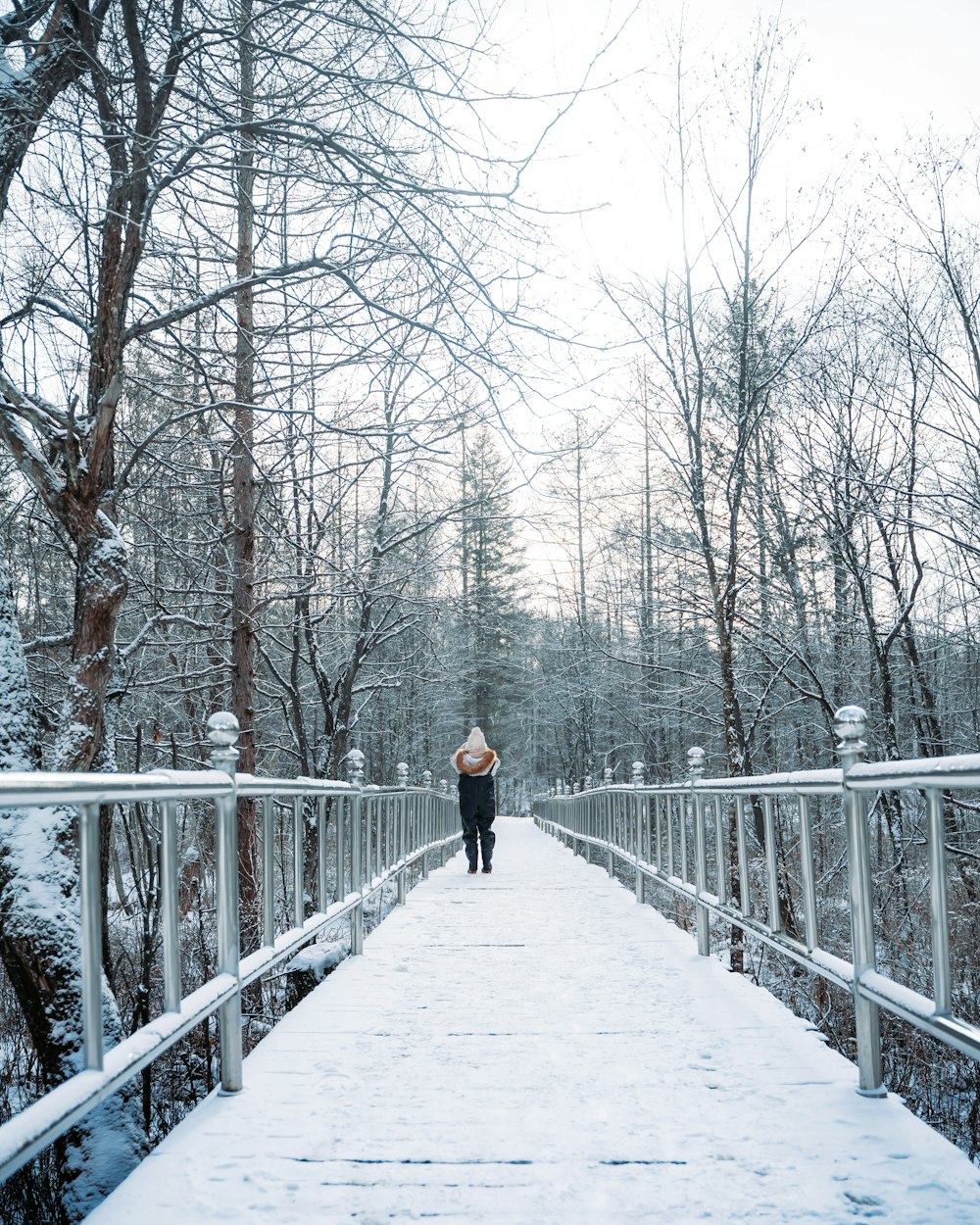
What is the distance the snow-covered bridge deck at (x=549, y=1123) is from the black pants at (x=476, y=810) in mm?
6318

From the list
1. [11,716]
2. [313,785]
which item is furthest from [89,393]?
[313,785]

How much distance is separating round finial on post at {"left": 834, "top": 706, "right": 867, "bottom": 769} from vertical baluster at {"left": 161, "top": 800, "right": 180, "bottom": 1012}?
2.19 m

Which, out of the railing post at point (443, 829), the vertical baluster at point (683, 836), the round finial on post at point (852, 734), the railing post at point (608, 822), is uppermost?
the round finial on post at point (852, 734)

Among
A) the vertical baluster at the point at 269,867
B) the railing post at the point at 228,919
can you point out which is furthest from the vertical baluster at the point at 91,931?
the vertical baluster at the point at 269,867

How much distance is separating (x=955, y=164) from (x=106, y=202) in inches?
353

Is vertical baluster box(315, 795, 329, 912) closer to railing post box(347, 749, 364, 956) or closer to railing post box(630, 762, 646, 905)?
railing post box(347, 749, 364, 956)

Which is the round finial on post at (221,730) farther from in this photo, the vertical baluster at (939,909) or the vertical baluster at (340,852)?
the vertical baluster at (939,909)

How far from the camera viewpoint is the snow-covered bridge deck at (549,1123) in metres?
2.35

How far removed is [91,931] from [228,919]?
1.12 metres

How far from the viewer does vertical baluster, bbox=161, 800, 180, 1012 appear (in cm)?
270

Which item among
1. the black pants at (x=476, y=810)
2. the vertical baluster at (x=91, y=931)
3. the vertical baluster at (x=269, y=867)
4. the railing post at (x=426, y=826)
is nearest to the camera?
the vertical baluster at (x=91, y=931)

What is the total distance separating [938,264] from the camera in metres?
10.7

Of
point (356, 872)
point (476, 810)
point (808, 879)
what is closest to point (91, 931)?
point (808, 879)

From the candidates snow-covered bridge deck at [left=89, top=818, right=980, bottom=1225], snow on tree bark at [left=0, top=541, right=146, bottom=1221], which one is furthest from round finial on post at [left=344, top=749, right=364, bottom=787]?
snow on tree bark at [left=0, top=541, right=146, bottom=1221]
